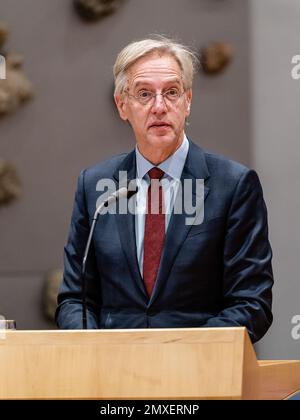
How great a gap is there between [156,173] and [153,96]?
9.7 inches

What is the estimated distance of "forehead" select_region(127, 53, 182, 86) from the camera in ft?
10.8

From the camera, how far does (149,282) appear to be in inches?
126

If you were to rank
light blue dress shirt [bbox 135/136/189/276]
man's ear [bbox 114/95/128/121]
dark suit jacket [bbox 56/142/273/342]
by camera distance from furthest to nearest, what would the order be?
1. man's ear [bbox 114/95/128/121]
2. light blue dress shirt [bbox 135/136/189/276]
3. dark suit jacket [bbox 56/142/273/342]

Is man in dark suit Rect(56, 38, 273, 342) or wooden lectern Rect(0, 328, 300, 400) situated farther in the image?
man in dark suit Rect(56, 38, 273, 342)

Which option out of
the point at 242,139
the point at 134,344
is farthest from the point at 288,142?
the point at 134,344

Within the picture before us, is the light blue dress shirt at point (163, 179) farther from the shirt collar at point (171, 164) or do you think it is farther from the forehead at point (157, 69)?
the forehead at point (157, 69)

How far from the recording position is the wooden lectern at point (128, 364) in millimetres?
2309

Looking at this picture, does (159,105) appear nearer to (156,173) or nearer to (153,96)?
(153,96)

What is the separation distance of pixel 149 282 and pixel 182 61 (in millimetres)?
710
